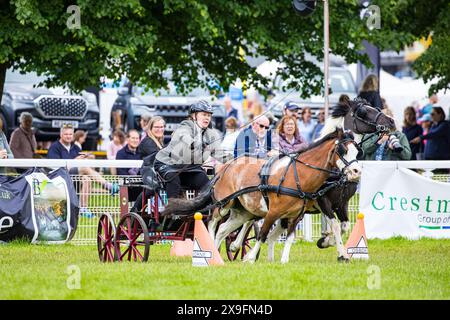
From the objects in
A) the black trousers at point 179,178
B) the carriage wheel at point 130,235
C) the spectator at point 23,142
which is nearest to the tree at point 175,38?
the spectator at point 23,142

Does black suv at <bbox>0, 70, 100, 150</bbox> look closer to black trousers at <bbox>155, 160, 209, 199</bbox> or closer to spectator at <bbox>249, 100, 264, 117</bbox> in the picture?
spectator at <bbox>249, 100, 264, 117</bbox>

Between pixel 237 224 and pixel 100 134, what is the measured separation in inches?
601

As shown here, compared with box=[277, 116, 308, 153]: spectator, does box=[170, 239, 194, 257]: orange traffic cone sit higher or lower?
lower

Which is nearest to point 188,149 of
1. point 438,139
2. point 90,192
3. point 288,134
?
point 288,134

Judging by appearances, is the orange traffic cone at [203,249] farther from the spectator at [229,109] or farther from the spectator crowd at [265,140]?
the spectator at [229,109]

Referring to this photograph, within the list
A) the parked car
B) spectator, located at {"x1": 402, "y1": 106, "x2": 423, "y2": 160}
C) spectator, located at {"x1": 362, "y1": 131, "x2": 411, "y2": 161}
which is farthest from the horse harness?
the parked car

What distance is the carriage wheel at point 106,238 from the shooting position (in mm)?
13156

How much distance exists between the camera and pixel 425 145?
2305 cm

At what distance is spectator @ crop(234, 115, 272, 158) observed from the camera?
49.5ft

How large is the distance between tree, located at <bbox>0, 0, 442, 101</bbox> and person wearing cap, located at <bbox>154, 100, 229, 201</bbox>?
5.92 metres

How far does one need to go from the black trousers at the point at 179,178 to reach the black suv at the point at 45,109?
12.7 m

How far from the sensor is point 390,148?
698 inches
